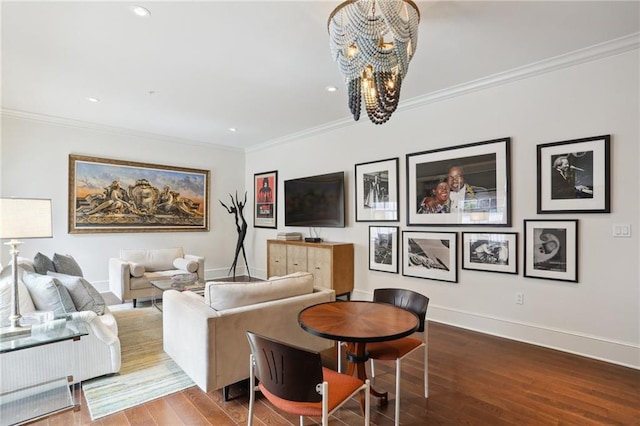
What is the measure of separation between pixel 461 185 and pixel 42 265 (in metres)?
4.50

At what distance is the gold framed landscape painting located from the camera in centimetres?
521

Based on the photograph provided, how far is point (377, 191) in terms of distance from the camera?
4645mm

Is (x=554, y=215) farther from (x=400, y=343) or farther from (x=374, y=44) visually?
(x=374, y=44)

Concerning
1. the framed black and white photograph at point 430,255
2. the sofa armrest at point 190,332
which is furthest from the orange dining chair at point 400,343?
the framed black and white photograph at point 430,255

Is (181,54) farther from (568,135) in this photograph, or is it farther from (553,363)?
(553,363)

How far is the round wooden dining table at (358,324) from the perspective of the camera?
1.78 metres

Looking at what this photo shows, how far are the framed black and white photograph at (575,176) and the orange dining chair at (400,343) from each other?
1.81 m

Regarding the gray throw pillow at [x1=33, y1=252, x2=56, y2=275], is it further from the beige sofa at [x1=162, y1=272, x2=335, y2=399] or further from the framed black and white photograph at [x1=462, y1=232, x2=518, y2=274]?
the framed black and white photograph at [x1=462, y1=232, x2=518, y2=274]

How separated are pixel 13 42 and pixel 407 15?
3349mm

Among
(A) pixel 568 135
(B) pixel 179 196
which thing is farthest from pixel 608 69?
(B) pixel 179 196

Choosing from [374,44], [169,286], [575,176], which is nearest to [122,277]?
[169,286]

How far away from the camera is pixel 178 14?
246 centimetres

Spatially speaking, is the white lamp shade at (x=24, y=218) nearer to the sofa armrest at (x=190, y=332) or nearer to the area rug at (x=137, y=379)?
the sofa armrest at (x=190, y=332)

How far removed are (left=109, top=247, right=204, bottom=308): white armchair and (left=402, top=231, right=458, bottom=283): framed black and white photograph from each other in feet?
9.79
